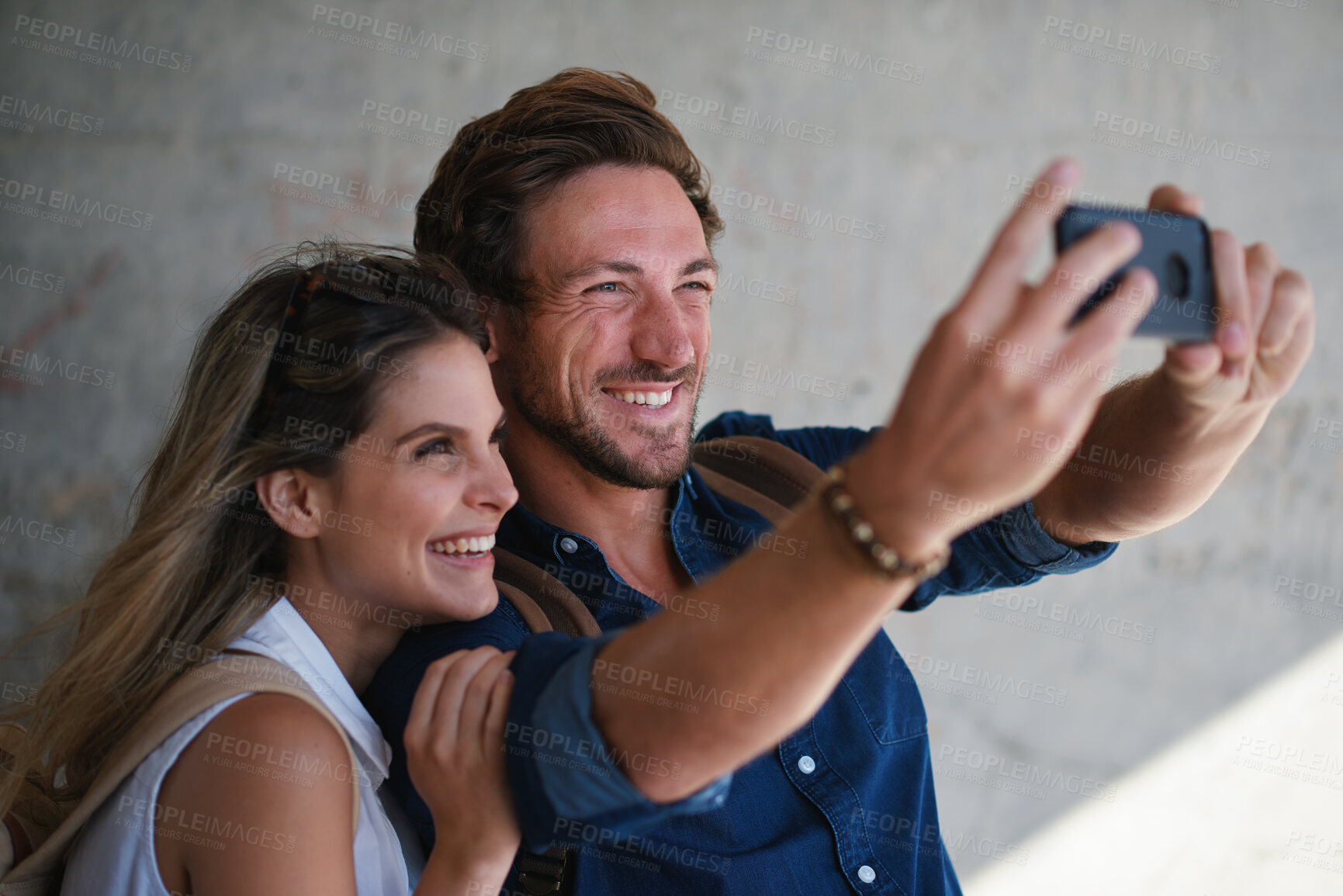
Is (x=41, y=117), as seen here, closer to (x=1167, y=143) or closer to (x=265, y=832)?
(x=265, y=832)

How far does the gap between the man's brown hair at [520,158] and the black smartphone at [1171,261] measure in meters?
1.06

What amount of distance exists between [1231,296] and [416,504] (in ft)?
3.07

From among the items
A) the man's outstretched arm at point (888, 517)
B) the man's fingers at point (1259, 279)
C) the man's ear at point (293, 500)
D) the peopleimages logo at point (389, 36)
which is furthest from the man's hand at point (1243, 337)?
the peopleimages logo at point (389, 36)

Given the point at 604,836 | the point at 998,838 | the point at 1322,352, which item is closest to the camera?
the point at 604,836

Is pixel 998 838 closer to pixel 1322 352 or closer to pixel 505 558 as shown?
pixel 1322 352

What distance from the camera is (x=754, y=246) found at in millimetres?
2973

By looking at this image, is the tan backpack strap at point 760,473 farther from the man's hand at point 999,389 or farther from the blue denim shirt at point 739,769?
the man's hand at point 999,389

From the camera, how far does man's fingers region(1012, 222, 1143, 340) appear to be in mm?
593

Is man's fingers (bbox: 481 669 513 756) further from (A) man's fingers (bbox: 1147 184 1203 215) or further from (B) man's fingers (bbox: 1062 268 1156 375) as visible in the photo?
(A) man's fingers (bbox: 1147 184 1203 215)

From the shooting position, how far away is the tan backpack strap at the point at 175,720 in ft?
3.34

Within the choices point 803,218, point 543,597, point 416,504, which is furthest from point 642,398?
point 803,218

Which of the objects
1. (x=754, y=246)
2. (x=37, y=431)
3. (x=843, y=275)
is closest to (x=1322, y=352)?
(x=843, y=275)

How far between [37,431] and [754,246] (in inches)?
90.2

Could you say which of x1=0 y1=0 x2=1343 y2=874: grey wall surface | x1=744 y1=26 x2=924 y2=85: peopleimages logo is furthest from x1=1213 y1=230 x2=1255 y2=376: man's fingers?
x1=744 y1=26 x2=924 y2=85: peopleimages logo
